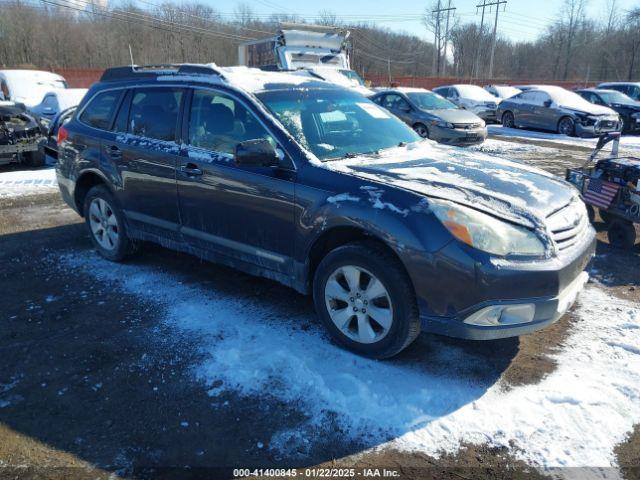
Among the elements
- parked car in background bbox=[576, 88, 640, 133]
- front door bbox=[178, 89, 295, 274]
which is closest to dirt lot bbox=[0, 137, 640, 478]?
front door bbox=[178, 89, 295, 274]

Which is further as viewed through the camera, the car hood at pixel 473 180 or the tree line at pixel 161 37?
the tree line at pixel 161 37

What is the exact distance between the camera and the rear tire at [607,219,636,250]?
5559 mm

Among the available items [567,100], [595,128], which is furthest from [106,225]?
[567,100]

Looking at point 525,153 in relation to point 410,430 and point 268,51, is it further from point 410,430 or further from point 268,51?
point 410,430

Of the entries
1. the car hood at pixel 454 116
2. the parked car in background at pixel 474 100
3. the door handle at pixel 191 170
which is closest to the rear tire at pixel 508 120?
the parked car in background at pixel 474 100

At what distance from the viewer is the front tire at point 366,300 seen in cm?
313

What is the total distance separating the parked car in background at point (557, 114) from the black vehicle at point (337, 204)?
14.1m

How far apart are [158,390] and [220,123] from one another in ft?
7.00

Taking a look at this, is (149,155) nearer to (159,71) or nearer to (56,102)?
(159,71)

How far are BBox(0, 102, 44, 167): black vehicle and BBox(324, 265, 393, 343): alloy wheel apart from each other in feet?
30.0

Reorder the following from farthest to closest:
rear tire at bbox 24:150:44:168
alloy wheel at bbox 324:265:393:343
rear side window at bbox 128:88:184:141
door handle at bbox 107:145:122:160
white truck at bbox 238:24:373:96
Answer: white truck at bbox 238:24:373:96 < rear tire at bbox 24:150:44:168 < door handle at bbox 107:145:122:160 < rear side window at bbox 128:88:184:141 < alloy wheel at bbox 324:265:393:343

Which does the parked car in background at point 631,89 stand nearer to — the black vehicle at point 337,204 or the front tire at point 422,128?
the front tire at point 422,128

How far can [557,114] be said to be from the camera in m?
16.8

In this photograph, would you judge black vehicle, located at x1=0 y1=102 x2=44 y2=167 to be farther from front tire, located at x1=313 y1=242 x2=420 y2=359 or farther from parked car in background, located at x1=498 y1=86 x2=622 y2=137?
parked car in background, located at x1=498 y1=86 x2=622 y2=137
